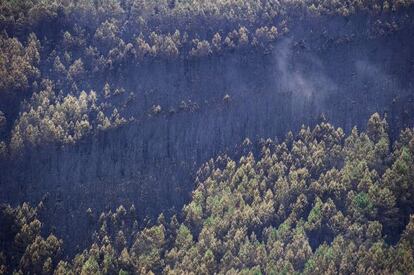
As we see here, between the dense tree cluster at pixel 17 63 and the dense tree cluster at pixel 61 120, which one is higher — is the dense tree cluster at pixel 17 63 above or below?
above

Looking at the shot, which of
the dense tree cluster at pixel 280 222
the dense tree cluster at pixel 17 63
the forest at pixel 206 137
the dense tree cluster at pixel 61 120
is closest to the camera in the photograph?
the dense tree cluster at pixel 280 222

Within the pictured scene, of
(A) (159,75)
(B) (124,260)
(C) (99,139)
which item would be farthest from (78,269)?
(A) (159,75)

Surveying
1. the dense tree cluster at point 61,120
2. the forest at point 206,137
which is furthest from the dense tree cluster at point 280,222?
the dense tree cluster at point 61,120

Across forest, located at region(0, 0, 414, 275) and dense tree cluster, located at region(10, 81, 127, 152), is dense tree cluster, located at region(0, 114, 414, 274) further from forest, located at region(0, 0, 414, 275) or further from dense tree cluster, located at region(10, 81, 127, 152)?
dense tree cluster, located at region(10, 81, 127, 152)

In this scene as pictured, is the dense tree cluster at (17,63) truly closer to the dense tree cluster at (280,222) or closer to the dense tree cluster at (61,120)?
the dense tree cluster at (61,120)

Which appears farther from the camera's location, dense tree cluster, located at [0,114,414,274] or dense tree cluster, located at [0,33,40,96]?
dense tree cluster, located at [0,33,40,96]

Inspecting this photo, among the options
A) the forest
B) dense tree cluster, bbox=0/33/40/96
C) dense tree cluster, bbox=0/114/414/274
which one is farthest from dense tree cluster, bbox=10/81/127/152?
dense tree cluster, bbox=0/114/414/274
